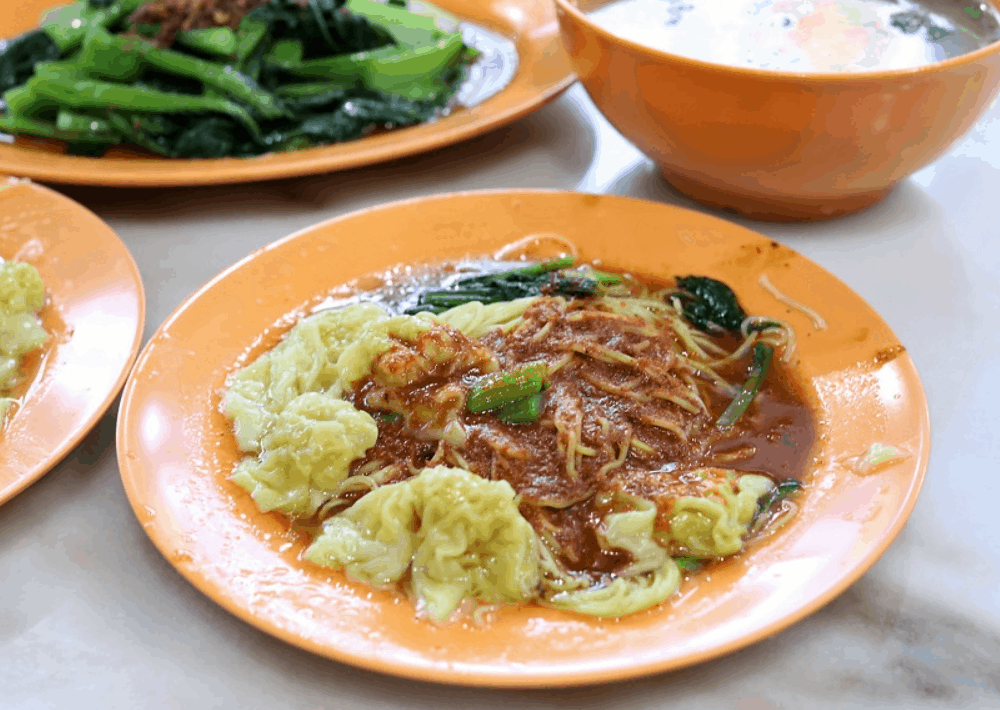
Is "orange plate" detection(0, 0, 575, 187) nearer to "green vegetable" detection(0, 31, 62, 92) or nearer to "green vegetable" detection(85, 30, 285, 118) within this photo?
"green vegetable" detection(85, 30, 285, 118)

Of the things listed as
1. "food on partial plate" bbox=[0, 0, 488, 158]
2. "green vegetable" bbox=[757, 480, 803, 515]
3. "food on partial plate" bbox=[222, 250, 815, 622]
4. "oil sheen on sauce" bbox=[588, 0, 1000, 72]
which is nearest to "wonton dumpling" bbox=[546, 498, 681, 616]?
"food on partial plate" bbox=[222, 250, 815, 622]

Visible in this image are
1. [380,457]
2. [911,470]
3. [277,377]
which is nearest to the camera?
[911,470]

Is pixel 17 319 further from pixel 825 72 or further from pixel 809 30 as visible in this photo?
pixel 809 30

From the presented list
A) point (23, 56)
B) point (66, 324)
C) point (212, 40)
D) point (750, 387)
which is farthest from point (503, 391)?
point (23, 56)

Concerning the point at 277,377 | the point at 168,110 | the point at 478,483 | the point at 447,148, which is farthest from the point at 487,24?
the point at 478,483

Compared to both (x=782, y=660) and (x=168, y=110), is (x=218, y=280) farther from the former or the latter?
(x=782, y=660)

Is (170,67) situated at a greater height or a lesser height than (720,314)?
greater
